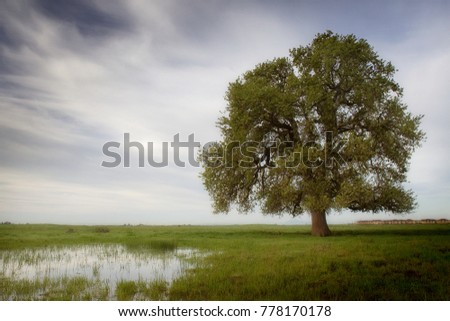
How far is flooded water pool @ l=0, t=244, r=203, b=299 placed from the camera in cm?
951

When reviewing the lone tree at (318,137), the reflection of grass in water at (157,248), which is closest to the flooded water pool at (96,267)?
the reflection of grass in water at (157,248)

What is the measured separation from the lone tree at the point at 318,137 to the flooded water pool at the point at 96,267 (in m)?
10.4

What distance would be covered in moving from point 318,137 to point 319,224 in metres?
5.84

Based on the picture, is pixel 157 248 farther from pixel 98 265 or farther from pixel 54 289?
pixel 54 289

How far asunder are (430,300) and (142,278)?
22.7 ft

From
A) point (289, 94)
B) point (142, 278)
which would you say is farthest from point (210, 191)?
point (142, 278)

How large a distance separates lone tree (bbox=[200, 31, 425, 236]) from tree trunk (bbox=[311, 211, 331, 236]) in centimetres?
7

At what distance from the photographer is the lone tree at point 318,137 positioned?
73.0 feet

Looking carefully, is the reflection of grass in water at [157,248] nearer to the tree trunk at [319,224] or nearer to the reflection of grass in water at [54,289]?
the reflection of grass in water at [54,289]

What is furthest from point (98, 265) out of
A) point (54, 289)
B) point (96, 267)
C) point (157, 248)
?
point (157, 248)

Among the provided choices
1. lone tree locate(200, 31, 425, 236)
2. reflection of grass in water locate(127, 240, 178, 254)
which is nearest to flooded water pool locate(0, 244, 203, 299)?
reflection of grass in water locate(127, 240, 178, 254)

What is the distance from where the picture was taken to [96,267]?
1184cm

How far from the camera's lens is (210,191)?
2527 centimetres
